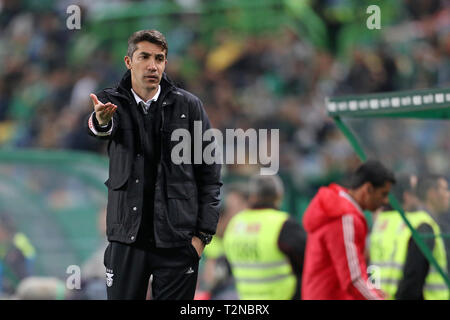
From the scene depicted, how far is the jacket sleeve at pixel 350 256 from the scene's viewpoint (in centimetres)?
593

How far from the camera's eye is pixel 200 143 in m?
4.56

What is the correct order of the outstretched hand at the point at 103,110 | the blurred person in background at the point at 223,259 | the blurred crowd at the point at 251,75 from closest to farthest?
the outstretched hand at the point at 103,110
the blurred person in background at the point at 223,259
the blurred crowd at the point at 251,75

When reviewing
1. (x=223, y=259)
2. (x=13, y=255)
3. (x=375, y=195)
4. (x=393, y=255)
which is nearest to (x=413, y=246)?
(x=393, y=255)

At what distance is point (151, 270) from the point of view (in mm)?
4504

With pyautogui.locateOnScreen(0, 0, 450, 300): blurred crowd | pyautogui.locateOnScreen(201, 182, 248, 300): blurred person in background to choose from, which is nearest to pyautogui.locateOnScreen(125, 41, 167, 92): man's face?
pyautogui.locateOnScreen(201, 182, 248, 300): blurred person in background

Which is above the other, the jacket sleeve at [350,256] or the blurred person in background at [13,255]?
the blurred person in background at [13,255]

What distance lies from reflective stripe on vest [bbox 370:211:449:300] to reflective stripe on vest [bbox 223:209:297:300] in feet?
2.28

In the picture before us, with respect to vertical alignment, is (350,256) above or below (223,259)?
below

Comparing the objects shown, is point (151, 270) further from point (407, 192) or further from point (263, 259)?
point (263, 259)

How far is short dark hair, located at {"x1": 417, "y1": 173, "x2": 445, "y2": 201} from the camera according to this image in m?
6.70

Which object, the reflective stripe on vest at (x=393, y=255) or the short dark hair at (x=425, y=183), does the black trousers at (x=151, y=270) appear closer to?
the short dark hair at (x=425, y=183)

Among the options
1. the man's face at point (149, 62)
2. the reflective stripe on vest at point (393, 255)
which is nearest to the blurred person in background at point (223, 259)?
the reflective stripe on vest at point (393, 255)

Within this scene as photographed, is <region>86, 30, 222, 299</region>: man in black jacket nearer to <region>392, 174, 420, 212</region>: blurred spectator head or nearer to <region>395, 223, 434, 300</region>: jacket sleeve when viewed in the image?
<region>392, 174, 420, 212</region>: blurred spectator head

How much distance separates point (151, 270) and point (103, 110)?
2.50 ft
